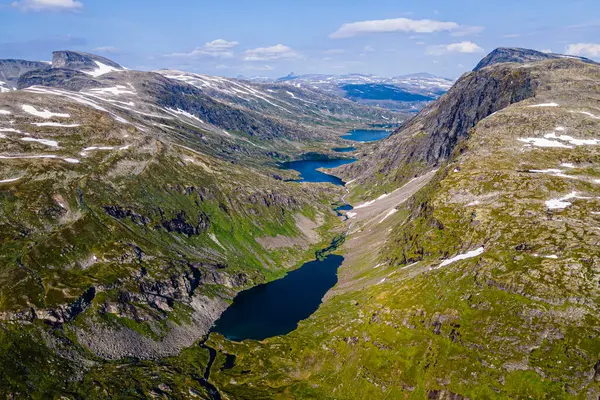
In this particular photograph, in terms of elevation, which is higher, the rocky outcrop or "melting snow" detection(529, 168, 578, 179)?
"melting snow" detection(529, 168, 578, 179)

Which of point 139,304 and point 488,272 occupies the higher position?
point 488,272

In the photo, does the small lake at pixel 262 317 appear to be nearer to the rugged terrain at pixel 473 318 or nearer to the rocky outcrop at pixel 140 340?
the rugged terrain at pixel 473 318

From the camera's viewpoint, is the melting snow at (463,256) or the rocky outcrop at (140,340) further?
the melting snow at (463,256)

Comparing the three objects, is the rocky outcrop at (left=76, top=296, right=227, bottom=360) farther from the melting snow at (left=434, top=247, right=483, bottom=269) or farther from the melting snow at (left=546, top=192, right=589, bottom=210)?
the melting snow at (left=546, top=192, right=589, bottom=210)

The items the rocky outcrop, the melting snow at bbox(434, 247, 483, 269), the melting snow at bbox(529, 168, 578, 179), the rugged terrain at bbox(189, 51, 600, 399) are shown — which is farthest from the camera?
the melting snow at bbox(529, 168, 578, 179)

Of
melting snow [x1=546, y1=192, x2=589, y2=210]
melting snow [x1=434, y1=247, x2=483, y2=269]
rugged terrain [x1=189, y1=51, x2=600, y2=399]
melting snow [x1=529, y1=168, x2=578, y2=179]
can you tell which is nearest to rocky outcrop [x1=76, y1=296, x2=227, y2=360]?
rugged terrain [x1=189, y1=51, x2=600, y2=399]

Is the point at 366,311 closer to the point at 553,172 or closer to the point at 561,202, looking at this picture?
the point at 561,202

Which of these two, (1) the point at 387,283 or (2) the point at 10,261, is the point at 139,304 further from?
(1) the point at 387,283

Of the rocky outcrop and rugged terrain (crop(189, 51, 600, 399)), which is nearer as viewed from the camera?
rugged terrain (crop(189, 51, 600, 399))


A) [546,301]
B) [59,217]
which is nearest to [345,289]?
[546,301]

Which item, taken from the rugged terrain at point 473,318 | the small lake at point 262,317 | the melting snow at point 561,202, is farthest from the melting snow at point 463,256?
the small lake at point 262,317

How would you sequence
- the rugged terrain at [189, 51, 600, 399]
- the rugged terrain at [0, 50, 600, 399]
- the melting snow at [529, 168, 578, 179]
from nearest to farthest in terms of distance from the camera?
the rugged terrain at [189, 51, 600, 399] → the rugged terrain at [0, 50, 600, 399] → the melting snow at [529, 168, 578, 179]
